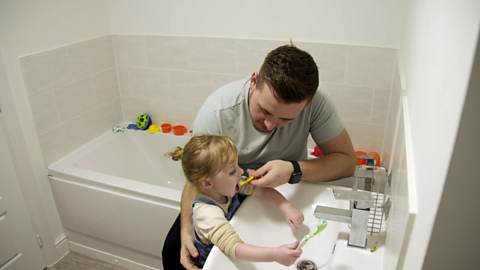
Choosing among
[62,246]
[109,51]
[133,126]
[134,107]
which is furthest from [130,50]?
[62,246]

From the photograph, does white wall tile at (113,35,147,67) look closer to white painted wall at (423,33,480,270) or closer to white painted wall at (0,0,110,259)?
white painted wall at (0,0,110,259)

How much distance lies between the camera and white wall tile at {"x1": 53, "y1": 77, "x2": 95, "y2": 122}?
1823mm

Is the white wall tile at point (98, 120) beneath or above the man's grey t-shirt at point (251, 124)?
beneath

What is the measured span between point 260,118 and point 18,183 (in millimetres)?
1291

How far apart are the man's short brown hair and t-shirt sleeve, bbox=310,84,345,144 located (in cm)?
22

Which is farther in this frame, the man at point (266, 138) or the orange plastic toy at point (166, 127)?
the orange plastic toy at point (166, 127)

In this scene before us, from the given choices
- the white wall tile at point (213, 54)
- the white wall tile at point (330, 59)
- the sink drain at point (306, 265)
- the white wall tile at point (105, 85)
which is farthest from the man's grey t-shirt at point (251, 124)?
the white wall tile at point (105, 85)

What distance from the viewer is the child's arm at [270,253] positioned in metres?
0.79

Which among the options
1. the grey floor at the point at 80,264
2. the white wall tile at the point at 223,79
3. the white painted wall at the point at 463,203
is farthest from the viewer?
the white wall tile at the point at 223,79

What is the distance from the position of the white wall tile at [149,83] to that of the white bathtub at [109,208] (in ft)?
1.16

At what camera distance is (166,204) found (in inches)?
62.8

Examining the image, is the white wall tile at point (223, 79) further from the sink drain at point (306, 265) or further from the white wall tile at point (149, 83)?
the sink drain at point (306, 265)

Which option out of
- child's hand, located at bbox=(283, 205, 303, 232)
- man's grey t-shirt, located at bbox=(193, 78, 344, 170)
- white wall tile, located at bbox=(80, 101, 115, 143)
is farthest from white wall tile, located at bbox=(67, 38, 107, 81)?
child's hand, located at bbox=(283, 205, 303, 232)

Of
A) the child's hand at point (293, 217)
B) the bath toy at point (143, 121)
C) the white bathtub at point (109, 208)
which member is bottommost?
the white bathtub at point (109, 208)
